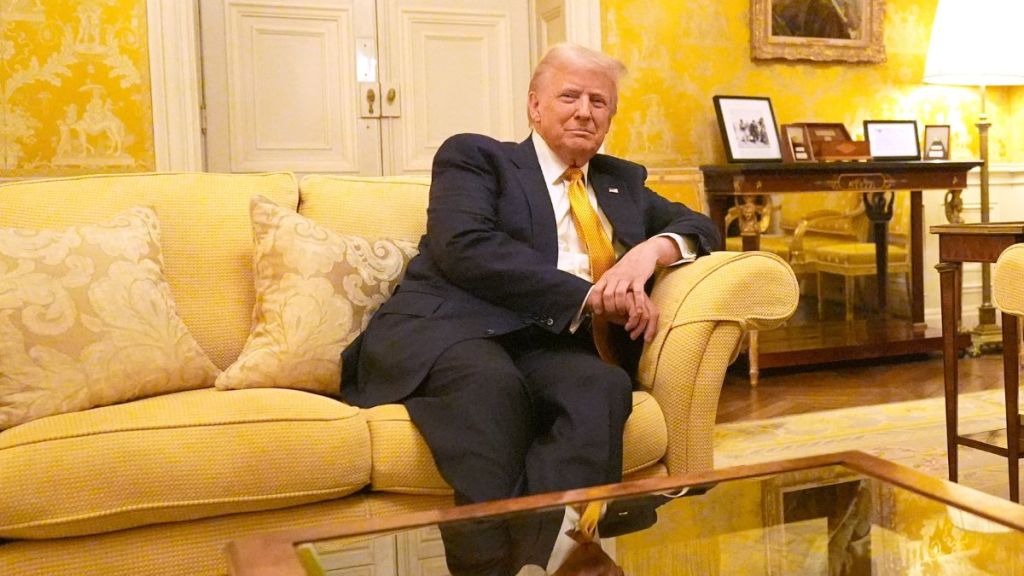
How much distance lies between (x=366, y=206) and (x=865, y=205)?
308 cm

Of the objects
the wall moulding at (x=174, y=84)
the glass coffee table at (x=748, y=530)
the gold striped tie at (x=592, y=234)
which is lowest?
the glass coffee table at (x=748, y=530)

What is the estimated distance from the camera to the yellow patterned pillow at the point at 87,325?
1745mm

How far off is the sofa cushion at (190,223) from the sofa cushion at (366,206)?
0.51 feet

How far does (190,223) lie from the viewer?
2162mm

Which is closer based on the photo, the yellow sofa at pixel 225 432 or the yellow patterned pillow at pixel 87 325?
the yellow sofa at pixel 225 432

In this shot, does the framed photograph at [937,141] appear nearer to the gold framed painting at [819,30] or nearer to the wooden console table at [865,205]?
the wooden console table at [865,205]

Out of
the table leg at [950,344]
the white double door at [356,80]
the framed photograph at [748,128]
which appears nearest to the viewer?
the table leg at [950,344]

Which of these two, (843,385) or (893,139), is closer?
(843,385)

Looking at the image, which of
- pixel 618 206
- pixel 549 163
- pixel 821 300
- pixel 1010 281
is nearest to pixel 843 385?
pixel 821 300

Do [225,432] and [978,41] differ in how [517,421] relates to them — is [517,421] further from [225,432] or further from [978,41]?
[978,41]

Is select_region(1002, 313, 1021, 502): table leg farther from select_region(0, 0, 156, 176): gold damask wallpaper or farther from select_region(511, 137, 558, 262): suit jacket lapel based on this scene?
select_region(0, 0, 156, 176): gold damask wallpaper

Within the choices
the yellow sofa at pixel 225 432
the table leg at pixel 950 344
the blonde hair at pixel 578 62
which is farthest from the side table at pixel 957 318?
the blonde hair at pixel 578 62

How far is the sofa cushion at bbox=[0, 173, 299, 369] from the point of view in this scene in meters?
2.08

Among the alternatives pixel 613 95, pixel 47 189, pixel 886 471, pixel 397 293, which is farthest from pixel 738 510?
pixel 47 189
